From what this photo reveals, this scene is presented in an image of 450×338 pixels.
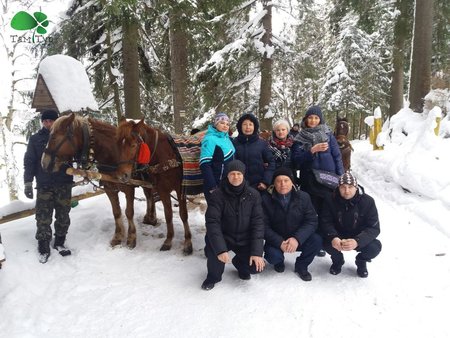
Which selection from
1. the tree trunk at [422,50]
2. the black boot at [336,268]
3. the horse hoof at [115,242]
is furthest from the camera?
the tree trunk at [422,50]

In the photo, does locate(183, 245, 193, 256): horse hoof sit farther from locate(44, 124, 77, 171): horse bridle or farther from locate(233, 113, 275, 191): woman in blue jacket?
locate(44, 124, 77, 171): horse bridle

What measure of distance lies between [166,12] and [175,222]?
5.01m

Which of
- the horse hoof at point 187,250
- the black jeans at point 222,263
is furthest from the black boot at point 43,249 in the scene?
the black jeans at point 222,263

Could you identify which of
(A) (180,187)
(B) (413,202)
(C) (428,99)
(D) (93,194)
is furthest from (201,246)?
(C) (428,99)

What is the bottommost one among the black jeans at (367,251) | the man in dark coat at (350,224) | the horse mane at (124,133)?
the black jeans at (367,251)

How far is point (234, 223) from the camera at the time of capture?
376 centimetres

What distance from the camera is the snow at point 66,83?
579cm

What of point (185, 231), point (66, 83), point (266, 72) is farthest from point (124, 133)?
point (266, 72)

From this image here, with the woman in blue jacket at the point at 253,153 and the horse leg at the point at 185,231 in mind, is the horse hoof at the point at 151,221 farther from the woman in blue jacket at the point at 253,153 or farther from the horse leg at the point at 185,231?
the woman in blue jacket at the point at 253,153

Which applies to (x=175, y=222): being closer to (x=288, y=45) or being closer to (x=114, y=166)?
(x=114, y=166)

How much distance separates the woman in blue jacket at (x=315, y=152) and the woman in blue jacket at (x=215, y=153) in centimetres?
93

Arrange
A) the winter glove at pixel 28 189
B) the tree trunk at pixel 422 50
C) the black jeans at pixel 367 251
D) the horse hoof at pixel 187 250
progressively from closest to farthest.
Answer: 1. the black jeans at pixel 367 251
2. the winter glove at pixel 28 189
3. the horse hoof at pixel 187 250
4. the tree trunk at pixel 422 50

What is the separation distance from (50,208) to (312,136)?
3.53m

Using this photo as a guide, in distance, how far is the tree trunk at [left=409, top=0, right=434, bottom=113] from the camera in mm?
9484
